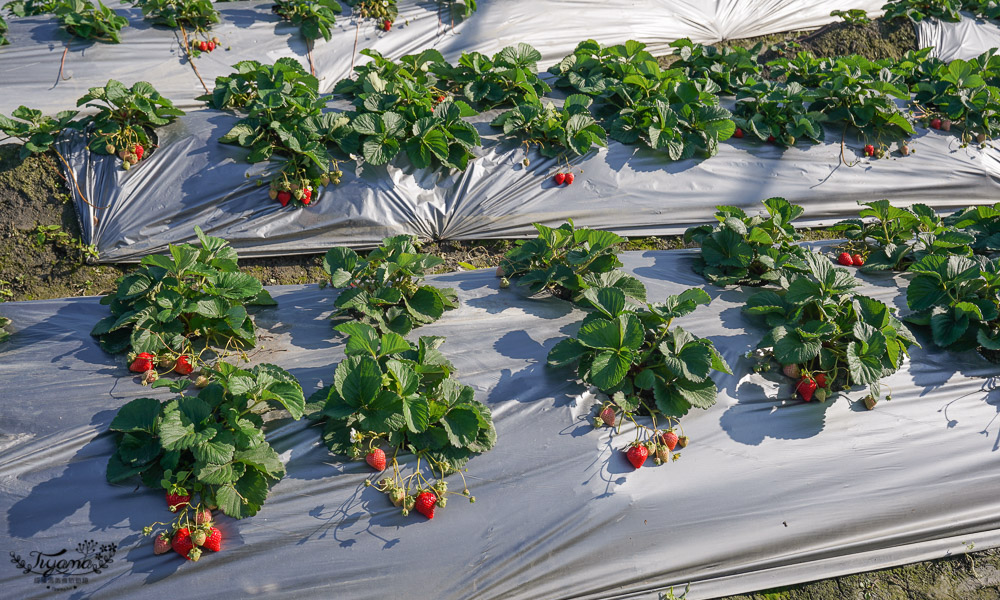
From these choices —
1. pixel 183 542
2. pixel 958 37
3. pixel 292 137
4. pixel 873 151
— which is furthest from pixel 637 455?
pixel 958 37

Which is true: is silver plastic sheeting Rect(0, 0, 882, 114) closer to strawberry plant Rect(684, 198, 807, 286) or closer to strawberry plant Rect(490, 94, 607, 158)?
strawberry plant Rect(490, 94, 607, 158)

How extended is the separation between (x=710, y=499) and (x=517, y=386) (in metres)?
0.88

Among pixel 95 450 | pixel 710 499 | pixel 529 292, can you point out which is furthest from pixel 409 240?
pixel 710 499

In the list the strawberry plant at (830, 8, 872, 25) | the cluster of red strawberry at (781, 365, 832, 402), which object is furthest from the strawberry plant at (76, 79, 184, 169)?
the strawberry plant at (830, 8, 872, 25)

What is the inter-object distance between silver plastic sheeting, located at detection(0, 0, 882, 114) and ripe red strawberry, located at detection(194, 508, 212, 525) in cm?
389

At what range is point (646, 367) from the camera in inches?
113

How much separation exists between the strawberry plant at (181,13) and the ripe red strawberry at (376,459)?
4.58m

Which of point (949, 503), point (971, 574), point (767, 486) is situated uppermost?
point (767, 486)

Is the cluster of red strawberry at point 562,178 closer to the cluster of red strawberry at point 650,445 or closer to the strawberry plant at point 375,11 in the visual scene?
the cluster of red strawberry at point 650,445

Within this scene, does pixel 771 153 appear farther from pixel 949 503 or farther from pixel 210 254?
pixel 210 254

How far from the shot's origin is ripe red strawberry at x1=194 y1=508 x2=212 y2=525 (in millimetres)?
2293

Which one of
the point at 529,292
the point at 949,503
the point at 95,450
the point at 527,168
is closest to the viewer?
the point at 95,450

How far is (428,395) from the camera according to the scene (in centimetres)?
263

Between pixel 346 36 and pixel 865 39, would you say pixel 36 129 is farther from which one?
pixel 865 39
